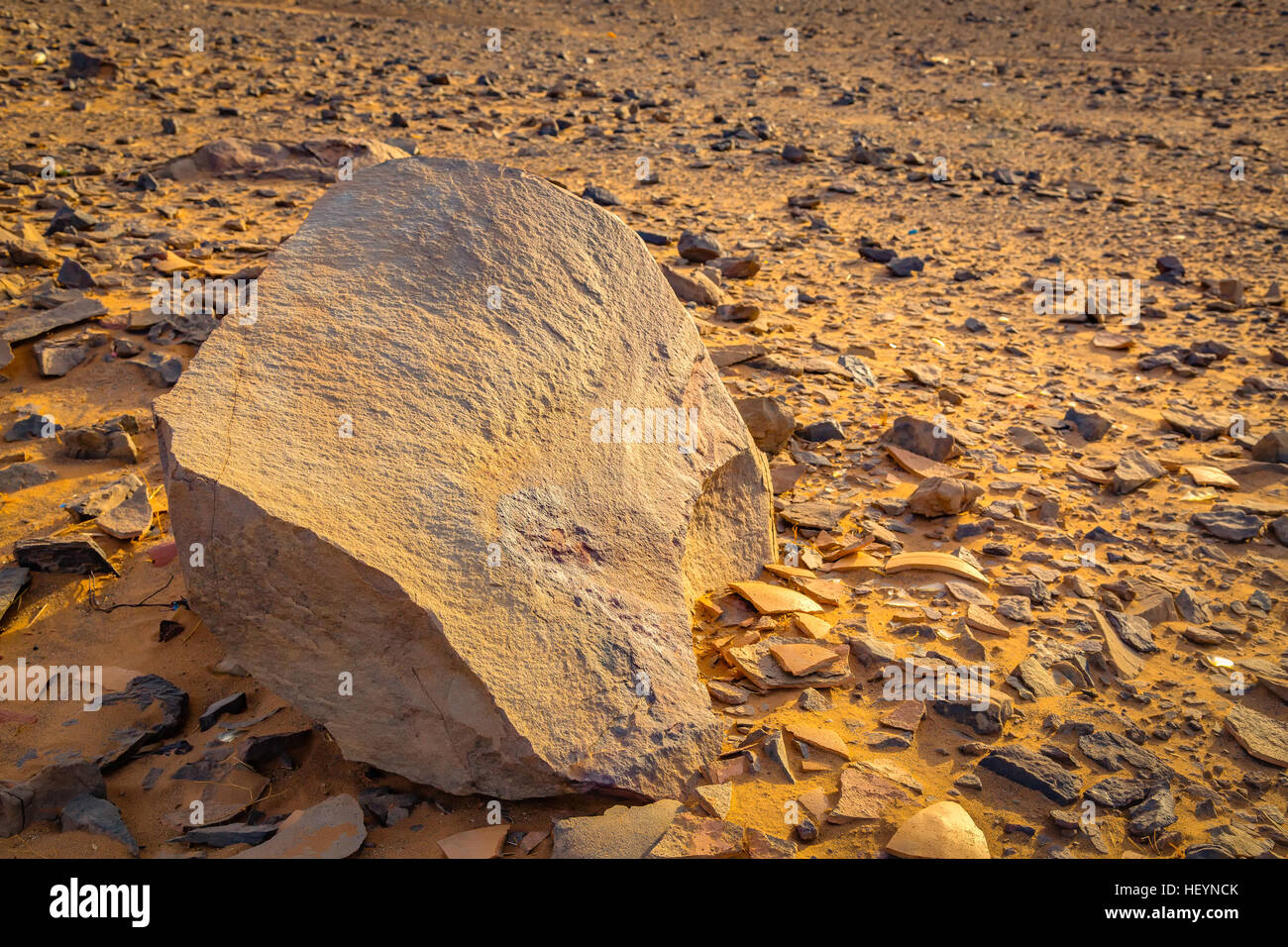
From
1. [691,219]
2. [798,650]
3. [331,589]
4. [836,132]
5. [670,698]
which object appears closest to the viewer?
[331,589]

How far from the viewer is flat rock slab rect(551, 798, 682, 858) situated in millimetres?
2006

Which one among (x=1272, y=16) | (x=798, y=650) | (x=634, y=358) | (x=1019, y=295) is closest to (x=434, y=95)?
(x=1019, y=295)

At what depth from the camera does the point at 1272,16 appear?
12.8 meters

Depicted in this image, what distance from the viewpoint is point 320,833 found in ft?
6.78

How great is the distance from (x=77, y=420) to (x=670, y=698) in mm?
2943

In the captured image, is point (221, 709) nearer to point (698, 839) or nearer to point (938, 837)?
point (698, 839)

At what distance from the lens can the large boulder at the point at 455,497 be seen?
2.04 m

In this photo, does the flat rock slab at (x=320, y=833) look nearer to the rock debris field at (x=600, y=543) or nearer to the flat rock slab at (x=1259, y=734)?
the rock debris field at (x=600, y=543)

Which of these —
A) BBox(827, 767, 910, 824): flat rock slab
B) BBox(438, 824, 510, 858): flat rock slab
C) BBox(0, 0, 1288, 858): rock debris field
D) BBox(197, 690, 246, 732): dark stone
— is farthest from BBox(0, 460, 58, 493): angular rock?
BBox(827, 767, 910, 824): flat rock slab

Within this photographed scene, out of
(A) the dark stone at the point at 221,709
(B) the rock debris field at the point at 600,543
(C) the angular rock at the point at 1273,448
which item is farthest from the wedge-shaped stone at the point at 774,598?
(C) the angular rock at the point at 1273,448

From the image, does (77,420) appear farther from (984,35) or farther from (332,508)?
(984,35)

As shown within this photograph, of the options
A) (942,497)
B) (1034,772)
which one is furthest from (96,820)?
(942,497)

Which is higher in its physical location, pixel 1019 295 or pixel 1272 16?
pixel 1272 16

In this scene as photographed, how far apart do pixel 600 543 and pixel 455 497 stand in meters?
0.42
